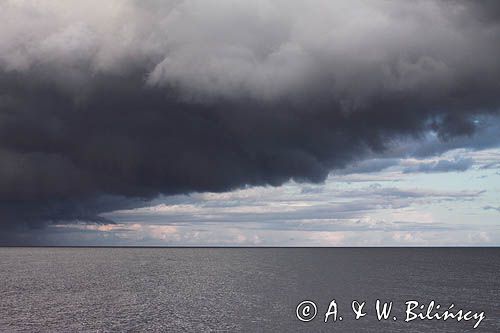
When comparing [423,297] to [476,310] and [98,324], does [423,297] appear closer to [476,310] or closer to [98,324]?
[476,310]

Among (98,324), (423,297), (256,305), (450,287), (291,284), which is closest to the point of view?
(98,324)

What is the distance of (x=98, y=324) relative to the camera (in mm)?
65875

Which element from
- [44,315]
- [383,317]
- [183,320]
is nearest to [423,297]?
[383,317]

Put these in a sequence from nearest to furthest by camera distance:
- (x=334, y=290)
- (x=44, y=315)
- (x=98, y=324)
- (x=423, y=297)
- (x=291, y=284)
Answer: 1. (x=98, y=324)
2. (x=44, y=315)
3. (x=423, y=297)
4. (x=334, y=290)
5. (x=291, y=284)

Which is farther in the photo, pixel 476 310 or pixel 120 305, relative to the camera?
pixel 120 305

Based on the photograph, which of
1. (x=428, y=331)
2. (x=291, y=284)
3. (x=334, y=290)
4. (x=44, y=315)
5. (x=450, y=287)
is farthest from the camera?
(x=291, y=284)

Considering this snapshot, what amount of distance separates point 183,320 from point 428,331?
33623mm

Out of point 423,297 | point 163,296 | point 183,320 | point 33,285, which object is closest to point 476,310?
point 423,297

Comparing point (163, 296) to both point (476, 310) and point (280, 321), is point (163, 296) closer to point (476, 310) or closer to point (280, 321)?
point (280, 321)

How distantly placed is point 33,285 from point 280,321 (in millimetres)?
81619

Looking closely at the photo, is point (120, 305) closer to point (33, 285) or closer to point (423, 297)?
point (33, 285)

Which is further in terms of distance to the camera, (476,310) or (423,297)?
(423,297)

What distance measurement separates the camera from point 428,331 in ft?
197

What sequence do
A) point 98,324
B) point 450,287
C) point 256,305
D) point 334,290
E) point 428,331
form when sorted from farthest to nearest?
point 450,287 < point 334,290 < point 256,305 < point 98,324 < point 428,331
